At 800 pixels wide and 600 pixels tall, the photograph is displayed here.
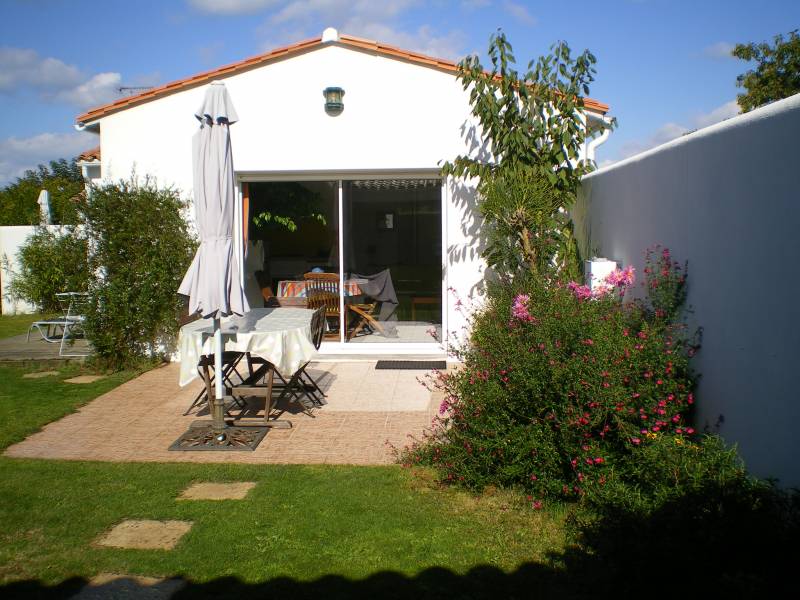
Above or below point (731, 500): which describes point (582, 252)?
above

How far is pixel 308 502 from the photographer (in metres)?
5.30

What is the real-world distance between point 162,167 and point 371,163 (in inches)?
120

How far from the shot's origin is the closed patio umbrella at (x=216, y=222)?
682cm

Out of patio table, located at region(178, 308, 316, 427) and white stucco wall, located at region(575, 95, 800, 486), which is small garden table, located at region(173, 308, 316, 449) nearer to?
patio table, located at region(178, 308, 316, 427)

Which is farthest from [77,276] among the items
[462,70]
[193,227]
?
[462,70]

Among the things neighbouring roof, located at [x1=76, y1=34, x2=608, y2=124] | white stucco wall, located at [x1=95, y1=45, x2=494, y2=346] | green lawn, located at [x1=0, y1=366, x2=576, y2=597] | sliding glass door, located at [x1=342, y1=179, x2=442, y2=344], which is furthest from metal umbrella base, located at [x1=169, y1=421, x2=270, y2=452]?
neighbouring roof, located at [x1=76, y1=34, x2=608, y2=124]

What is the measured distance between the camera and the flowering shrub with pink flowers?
486 centimetres

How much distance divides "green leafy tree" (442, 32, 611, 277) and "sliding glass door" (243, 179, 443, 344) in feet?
5.66

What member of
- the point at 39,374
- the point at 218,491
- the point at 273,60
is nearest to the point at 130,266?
the point at 39,374

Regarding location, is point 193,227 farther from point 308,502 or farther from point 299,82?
point 308,502

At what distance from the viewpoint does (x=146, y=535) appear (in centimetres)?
481

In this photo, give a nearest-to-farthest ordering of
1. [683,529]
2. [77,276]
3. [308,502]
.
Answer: [683,529] → [308,502] → [77,276]

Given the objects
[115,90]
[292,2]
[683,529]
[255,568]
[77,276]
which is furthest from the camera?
[115,90]

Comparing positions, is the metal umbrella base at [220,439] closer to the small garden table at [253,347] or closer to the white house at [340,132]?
the small garden table at [253,347]
